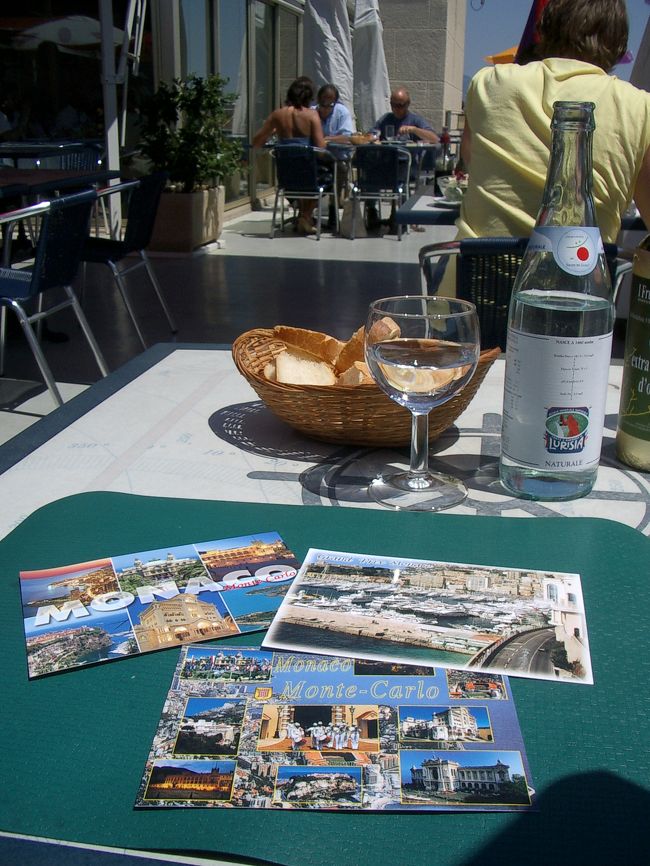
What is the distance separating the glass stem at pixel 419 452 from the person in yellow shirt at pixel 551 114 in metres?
1.34

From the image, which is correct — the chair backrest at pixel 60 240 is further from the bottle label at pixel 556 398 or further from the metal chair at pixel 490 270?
the bottle label at pixel 556 398

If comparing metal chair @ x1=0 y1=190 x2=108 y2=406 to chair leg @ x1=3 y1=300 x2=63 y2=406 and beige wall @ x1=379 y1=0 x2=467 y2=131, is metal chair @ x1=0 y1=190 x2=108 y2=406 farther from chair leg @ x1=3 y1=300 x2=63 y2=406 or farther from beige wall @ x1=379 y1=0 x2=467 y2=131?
beige wall @ x1=379 y1=0 x2=467 y2=131

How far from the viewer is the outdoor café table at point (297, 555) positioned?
1.44 ft

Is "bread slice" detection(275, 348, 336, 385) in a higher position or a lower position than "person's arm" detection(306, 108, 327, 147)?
lower

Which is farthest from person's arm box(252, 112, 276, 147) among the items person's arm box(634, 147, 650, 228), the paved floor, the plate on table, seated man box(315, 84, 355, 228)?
person's arm box(634, 147, 650, 228)

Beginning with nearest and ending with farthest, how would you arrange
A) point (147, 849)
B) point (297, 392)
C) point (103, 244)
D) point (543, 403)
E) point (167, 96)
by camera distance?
point (147, 849) < point (543, 403) < point (297, 392) < point (103, 244) < point (167, 96)

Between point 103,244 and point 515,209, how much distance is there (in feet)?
9.48

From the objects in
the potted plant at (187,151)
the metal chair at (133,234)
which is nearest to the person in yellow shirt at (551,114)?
the metal chair at (133,234)

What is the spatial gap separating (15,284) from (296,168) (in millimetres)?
5377

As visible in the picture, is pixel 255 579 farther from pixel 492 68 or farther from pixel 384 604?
pixel 492 68

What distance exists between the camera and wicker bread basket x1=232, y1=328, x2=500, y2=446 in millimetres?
966

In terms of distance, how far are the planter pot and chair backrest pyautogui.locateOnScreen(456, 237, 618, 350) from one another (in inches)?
211

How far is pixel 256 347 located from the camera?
117 cm

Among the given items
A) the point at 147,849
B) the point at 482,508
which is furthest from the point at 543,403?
the point at 147,849
